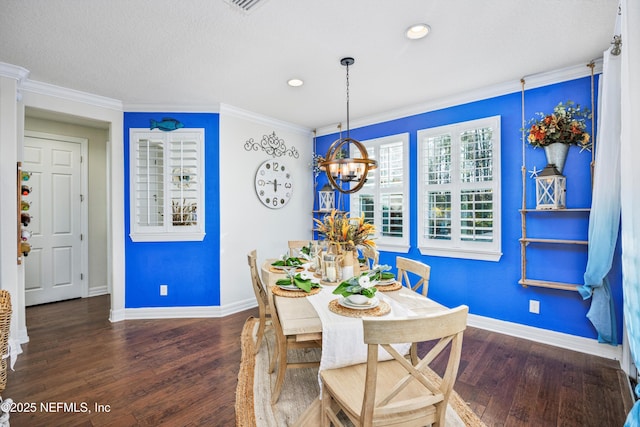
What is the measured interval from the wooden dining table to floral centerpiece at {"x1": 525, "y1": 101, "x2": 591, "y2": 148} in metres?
2.08

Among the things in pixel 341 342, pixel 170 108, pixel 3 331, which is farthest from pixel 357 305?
pixel 170 108

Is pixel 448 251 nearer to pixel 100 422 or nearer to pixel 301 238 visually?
pixel 301 238

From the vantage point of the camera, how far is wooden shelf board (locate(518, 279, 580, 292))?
110 inches

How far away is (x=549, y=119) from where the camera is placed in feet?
9.27

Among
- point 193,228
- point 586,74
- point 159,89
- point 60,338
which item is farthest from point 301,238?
point 586,74

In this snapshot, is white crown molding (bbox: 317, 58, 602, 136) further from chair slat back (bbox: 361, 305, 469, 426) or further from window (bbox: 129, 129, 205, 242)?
chair slat back (bbox: 361, 305, 469, 426)

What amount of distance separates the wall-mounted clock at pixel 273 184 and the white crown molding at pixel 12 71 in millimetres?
2546

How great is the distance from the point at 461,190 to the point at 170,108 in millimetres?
3762

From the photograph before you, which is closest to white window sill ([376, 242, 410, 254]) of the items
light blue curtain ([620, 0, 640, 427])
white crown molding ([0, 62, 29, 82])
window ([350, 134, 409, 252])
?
window ([350, 134, 409, 252])

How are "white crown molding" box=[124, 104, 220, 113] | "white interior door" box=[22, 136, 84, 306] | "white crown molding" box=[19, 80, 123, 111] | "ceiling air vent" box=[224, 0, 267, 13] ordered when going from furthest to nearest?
"white interior door" box=[22, 136, 84, 306] → "white crown molding" box=[124, 104, 220, 113] → "white crown molding" box=[19, 80, 123, 111] → "ceiling air vent" box=[224, 0, 267, 13]

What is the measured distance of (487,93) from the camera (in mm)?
3336

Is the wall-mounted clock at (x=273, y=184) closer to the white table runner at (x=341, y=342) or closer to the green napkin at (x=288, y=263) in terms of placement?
the green napkin at (x=288, y=263)

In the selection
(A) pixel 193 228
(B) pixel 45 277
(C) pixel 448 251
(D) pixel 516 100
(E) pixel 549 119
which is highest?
(D) pixel 516 100

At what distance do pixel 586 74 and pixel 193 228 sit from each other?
451 centimetres
